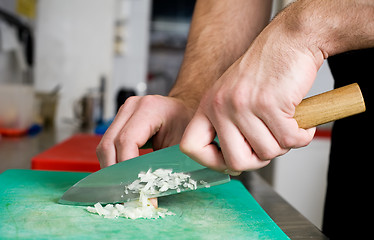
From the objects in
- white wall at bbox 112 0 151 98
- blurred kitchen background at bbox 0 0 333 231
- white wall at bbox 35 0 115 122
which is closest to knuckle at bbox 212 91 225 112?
blurred kitchen background at bbox 0 0 333 231

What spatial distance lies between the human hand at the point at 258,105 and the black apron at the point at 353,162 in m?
0.29

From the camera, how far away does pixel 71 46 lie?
306cm

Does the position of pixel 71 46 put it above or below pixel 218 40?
below

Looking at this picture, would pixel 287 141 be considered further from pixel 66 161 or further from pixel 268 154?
pixel 66 161

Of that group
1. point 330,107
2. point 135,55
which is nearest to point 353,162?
point 330,107

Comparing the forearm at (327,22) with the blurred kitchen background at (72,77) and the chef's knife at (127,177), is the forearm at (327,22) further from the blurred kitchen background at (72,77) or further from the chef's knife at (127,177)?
the blurred kitchen background at (72,77)

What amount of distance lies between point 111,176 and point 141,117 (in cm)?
14

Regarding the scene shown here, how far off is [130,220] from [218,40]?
538 millimetres

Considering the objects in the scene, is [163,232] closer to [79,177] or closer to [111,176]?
[111,176]

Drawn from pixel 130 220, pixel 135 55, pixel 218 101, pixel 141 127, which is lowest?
pixel 135 55

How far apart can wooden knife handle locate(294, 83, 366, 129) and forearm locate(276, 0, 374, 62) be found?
78 mm

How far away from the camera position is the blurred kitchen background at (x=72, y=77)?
2.05 m

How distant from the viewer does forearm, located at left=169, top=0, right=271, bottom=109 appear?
3.28ft

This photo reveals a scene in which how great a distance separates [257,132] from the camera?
61cm
